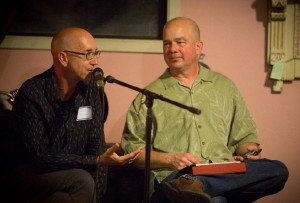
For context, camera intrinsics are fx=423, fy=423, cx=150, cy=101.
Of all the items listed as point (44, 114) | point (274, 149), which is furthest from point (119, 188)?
point (274, 149)

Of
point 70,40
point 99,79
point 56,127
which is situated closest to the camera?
point 99,79

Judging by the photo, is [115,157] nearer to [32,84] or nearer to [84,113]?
[84,113]

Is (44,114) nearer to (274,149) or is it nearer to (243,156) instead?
(243,156)

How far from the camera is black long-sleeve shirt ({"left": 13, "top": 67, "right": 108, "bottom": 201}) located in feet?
7.48

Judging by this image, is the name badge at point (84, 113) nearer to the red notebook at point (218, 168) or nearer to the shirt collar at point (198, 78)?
the shirt collar at point (198, 78)

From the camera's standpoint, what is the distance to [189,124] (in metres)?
2.60

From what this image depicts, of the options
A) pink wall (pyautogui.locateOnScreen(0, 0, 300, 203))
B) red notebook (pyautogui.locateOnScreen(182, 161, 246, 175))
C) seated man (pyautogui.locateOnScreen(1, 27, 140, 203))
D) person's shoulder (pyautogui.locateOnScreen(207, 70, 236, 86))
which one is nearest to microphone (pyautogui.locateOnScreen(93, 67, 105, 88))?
seated man (pyautogui.locateOnScreen(1, 27, 140, 203))

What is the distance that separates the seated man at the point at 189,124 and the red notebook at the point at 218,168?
0.10 metres

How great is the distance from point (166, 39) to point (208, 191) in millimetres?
1016

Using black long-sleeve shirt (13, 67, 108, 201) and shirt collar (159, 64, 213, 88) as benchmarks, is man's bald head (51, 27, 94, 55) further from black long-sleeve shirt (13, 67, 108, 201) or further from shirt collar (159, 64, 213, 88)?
shirt collar (159, 64, 213, 88)

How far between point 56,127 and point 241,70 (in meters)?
1.57

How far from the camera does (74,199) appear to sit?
2.16 m

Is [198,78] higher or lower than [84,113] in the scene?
higher

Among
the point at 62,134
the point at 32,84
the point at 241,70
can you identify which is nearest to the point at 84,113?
the point at 62,134
